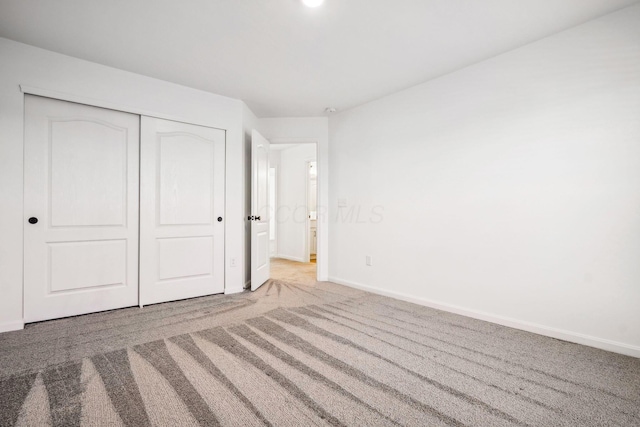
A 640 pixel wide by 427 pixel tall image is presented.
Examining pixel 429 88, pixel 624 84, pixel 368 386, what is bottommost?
pixel 368 386

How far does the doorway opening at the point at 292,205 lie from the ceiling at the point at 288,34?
3016 millimetres

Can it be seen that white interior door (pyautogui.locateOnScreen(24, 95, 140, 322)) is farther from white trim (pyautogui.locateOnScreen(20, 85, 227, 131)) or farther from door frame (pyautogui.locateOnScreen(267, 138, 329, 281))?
door frame (pyautogui.locateOnScreen(267, 138, 329, 281))

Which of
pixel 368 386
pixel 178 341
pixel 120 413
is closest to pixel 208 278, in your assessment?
pixel 178 341

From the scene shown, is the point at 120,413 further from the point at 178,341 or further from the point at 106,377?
the point at 178,341

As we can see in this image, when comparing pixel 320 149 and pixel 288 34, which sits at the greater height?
pixel 288 34

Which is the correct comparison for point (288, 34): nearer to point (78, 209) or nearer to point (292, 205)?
point (78, 209)

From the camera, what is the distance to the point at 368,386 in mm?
1686

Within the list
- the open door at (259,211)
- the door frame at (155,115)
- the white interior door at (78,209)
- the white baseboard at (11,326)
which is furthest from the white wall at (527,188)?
the white baseboard at (11,326)

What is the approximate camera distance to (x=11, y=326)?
247 centimetres

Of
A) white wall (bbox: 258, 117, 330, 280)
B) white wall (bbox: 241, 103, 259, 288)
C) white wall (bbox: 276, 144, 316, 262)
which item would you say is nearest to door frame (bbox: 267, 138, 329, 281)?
white wall (bbox: 258, 117, 330, 280)

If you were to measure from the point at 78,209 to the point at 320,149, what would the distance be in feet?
9.71

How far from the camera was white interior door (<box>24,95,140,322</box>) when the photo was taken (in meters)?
2.62

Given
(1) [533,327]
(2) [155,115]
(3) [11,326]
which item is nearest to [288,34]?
(2) [155,115]

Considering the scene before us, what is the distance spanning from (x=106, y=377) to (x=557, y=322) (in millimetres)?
3277
